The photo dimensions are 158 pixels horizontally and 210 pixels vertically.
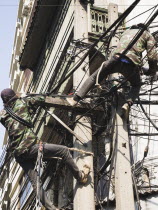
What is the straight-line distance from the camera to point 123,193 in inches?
249

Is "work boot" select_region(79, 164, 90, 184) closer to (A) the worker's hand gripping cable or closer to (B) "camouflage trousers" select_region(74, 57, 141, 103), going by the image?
(A) the worker's hand gripping cable

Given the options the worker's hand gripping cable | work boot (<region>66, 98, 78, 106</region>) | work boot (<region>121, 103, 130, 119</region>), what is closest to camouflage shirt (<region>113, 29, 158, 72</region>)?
work boot (<region>121, 103, 130, 119</region>)

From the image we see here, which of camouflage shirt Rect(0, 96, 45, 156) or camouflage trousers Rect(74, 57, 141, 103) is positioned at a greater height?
camouflage trousers Rect(74, 57, 141, 103)

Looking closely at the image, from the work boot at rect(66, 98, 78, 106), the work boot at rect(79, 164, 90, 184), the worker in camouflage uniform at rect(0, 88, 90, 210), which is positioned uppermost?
the work boot at rect(66, 98, 78, 106)

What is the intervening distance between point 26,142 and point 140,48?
8.06 feet

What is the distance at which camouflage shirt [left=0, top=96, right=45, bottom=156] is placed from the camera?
23.3 ft

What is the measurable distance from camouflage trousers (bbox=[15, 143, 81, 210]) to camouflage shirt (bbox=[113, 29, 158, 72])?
A: 186 cm

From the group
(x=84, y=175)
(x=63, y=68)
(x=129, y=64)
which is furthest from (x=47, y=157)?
(x=63, y=68)

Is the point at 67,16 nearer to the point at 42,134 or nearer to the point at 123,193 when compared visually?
the point at 42,134

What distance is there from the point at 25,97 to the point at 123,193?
8.38 ft

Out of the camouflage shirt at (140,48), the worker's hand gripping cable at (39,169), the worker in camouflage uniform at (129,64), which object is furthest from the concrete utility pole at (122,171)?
the worker's hand gripping cable at (39,169)

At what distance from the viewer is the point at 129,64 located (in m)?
6.77

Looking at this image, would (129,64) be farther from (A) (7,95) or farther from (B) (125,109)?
(A) (7,95)

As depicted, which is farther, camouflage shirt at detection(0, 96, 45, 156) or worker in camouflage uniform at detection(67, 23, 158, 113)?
camouflage shirt at detection(0, 96, 45, 156)
